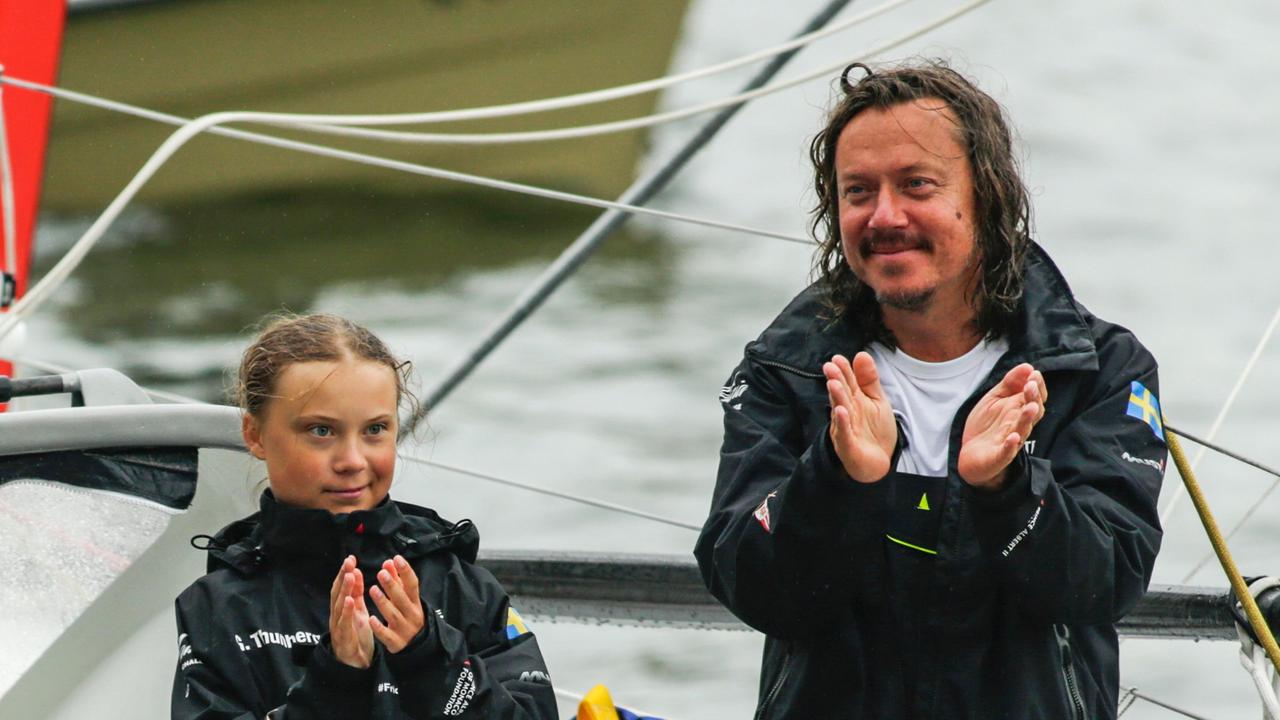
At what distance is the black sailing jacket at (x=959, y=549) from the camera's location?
64.0 inches

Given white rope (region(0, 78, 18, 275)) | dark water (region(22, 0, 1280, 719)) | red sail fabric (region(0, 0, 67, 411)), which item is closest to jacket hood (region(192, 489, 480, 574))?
white rope (region(0, 78, 18, 275))

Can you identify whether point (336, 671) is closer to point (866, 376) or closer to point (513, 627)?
point (513, 627)

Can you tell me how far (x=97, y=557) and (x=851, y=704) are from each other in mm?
769

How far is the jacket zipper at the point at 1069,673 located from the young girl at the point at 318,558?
1.50 feet

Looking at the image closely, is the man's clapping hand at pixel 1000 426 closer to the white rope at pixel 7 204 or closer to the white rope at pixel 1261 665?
the white rope at pixel 1261 665

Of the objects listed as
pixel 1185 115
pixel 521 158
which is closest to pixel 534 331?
pixel 521 158

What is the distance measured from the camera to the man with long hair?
1623 mm

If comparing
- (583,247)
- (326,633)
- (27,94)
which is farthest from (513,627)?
(27,94)

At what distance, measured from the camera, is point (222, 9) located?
741 cm

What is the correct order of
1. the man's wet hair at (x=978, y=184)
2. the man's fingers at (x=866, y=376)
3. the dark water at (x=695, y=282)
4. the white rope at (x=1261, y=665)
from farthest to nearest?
the dark water at (x=695, y=282), the white rope at (x=1261, y=665), the man's wet hair at (x=978, y=184), the man's fingers at (x=866, y=376)

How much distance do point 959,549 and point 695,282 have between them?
278 inches

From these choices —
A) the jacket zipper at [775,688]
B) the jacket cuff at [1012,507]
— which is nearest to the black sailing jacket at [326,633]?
the jacket zipper at [775,688]

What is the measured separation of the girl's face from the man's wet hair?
44 centimetres

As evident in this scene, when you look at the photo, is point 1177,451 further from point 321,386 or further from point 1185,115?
point 1185,115
